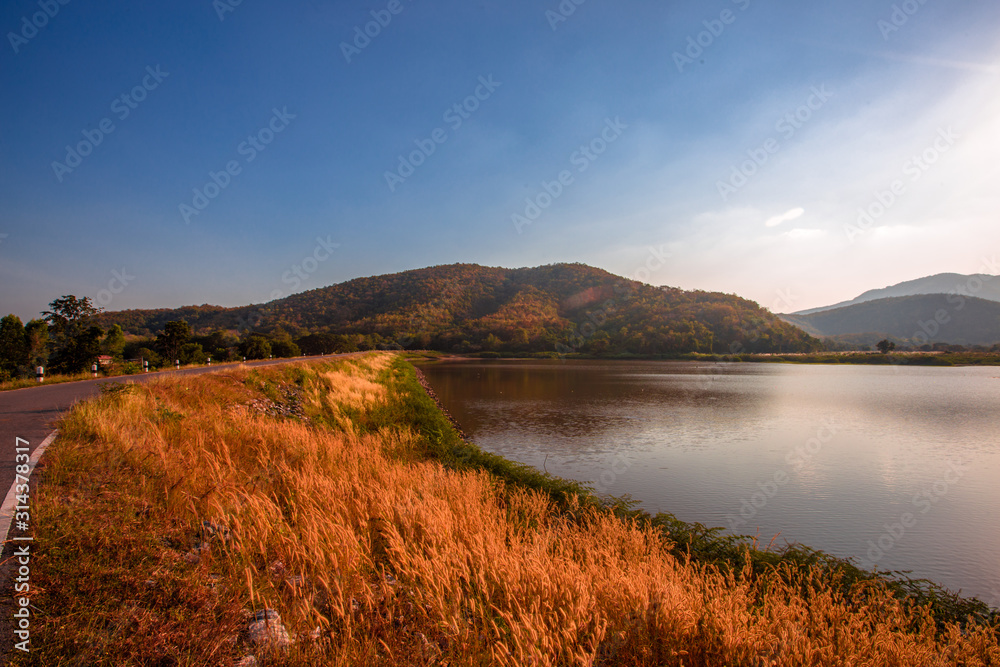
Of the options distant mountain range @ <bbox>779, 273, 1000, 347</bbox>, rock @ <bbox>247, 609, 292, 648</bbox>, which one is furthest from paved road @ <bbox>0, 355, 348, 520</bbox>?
distant mountain range @ <bbox>779, 273, 1000, 347</bbox>

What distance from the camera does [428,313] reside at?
12469 centimetres

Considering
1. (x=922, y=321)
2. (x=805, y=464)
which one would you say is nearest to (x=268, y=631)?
(x=805, y=464)

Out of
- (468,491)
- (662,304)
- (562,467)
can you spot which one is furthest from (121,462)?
(662,304)

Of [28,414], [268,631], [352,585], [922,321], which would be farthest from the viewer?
[922,321]

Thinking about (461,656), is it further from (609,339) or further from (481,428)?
(609,339)

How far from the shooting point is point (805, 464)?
13039 mm

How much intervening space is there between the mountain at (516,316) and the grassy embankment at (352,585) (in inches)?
3256

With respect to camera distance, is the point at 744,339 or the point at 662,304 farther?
the point at 662,304

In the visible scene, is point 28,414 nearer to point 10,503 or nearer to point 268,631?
point 10,503

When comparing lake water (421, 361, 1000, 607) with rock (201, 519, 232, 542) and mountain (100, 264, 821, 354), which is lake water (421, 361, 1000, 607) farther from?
mountain (100, 264, 821, 354)

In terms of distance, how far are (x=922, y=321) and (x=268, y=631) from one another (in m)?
201

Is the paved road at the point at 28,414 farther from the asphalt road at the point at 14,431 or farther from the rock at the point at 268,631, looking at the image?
the rock at the point at 268,631

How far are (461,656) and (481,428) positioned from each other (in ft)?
51.1

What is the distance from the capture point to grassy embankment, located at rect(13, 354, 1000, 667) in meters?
2.91
